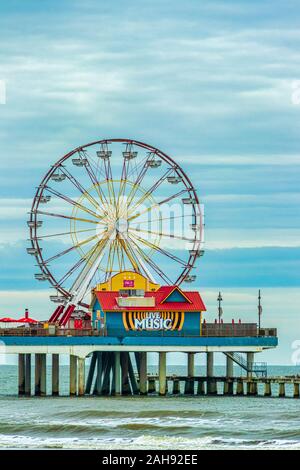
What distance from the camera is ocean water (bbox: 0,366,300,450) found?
8075cm

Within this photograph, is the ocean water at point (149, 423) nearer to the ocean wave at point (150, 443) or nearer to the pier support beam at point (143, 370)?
the ocean wave at point (150, 443)

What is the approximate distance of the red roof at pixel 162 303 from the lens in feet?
364

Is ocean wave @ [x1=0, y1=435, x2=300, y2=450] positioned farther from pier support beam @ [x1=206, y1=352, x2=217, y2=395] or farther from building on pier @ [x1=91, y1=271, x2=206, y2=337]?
pier support beam @ [x1=206, y1=352, x2=217, y2=395]

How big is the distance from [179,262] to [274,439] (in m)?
37.1

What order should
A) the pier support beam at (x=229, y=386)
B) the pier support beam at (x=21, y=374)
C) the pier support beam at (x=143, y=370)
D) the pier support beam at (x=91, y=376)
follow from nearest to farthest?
the pier support beam at (x=143, y=370), the pier support beam at (x=229, y=386), the pier support beam at (x=21, y=374), the pier support beam at (x=91, y=376)

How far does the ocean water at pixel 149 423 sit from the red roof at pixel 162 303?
587 centimetres

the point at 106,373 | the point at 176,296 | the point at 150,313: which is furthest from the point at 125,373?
the point at 176,296

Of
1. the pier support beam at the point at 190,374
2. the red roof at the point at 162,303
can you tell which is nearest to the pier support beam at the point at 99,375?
the red roof at the point at 162,303

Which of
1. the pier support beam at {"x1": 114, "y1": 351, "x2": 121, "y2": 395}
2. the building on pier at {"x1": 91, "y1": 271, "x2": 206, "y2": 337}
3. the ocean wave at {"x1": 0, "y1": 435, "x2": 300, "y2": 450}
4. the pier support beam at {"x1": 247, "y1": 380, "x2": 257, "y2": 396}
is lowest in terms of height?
the ocean wave at {"x1": 0, "y1": 435, "x2": 300, "y2": 450}

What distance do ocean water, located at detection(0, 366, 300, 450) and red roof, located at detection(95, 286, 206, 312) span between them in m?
5.87

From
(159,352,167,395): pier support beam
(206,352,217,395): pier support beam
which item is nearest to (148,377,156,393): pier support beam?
(206,352,217,395): pier support beam

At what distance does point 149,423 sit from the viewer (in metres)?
89.4

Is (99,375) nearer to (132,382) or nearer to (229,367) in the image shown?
(132,382)
